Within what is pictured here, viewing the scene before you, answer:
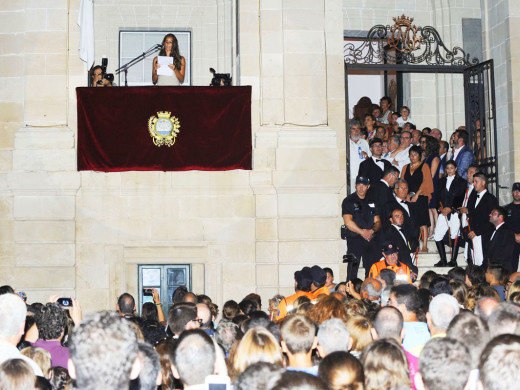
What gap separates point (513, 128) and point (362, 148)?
9.78 feet

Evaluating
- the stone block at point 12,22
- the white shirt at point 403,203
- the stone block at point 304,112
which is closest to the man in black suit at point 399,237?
the white shirt at point 403,203

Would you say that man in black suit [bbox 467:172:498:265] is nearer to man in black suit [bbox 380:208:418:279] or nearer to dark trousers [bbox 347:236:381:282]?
man in black suit [bbox 380:208:418:279]

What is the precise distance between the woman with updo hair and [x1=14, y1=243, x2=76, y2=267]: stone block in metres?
10.6

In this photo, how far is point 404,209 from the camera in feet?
50.2

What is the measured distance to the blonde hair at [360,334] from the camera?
7711 millimetres

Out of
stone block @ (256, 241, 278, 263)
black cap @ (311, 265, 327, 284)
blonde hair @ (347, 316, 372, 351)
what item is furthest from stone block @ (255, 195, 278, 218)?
blonde hair @ (347, 316, 372, 351)

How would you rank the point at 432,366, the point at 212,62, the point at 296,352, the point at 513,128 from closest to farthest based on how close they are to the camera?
the point at 432,366
the point at 296,352
the point at 513,128
the point at 212,62

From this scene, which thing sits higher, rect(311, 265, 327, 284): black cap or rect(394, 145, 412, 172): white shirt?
rect(394, 145, 412, 172): white shirt

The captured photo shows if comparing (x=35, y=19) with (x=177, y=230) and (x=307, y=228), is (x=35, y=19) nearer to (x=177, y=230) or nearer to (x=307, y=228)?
(x=177, y=230)

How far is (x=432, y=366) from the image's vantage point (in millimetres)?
5590

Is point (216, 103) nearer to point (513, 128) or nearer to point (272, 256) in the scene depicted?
point (272, 256)

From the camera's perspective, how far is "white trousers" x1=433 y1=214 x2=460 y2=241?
15969mm

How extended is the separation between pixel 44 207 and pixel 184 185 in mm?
2459

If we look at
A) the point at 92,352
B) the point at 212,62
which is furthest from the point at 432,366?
the point at 212,62
